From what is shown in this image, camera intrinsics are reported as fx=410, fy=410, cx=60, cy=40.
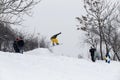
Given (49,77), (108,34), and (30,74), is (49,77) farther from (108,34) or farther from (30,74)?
(108,34)

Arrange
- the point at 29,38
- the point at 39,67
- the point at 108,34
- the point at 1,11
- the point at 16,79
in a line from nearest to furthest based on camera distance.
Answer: the point at 16,79
the point at 39,67
the point at 1,11
the point at 108,34
the point at 29,38

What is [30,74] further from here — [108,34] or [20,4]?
[108,34]

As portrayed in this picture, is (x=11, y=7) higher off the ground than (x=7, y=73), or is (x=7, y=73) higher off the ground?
(x=11, y=7)

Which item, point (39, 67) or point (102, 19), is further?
point (102, 19)

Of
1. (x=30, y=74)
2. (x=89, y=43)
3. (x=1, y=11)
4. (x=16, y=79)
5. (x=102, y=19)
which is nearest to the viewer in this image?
(x=16, y=79)

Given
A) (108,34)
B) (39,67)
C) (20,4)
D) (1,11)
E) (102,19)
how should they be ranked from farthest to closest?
(108,34), (102,19), (20,4), (1,11), (39,67)

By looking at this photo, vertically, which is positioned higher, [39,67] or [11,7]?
[11,7]

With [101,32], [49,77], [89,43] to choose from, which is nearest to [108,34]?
[101,32]

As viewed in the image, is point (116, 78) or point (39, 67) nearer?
point (39, 67)

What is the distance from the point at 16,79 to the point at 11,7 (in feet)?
27.8

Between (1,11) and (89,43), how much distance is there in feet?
125

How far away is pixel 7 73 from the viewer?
1564 cm

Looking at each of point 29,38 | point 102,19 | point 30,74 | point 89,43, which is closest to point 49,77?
point 30,74

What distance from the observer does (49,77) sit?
17.7m
